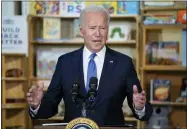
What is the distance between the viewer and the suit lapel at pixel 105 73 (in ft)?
5.10

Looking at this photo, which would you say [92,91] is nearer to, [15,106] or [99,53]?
[99,53]

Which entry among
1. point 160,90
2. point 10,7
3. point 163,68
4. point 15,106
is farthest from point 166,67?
point 10,7

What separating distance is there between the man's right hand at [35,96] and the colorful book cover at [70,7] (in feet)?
8.27

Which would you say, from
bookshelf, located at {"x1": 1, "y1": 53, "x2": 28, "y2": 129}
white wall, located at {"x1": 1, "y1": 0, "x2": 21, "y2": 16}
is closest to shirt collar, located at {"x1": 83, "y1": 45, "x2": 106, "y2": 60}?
bookshelf, located at {"x1": 1, "y1": 53, "x2": 28, "y2": 129}

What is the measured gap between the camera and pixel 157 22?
3879 millimetres

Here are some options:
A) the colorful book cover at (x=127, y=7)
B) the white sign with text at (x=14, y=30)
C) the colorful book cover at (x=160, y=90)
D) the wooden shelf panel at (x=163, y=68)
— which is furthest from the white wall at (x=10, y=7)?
the colorful book cover at (x=160, y=90)

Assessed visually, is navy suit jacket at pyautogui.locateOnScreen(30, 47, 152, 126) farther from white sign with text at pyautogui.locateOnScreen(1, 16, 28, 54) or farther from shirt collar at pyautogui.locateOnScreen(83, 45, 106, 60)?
white sign with text at pyautogui.locateOnScreen(1, 16, 28, 54)

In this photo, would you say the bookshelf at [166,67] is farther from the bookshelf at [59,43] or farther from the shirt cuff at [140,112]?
the shirt cuff at [140,112]

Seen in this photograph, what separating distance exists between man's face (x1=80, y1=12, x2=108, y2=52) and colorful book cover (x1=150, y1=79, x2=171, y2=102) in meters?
2.39

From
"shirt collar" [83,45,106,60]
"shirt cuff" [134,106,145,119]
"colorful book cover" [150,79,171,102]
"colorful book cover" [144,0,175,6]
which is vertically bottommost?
"colorful book cover" [150,79,171,102]

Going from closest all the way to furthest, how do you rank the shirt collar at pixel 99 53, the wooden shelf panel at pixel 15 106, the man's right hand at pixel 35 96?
the man's right hand at pixel 35 96 → the shirt collar at pixel 99 53 → the wooden shelf panel at pixel 15 106

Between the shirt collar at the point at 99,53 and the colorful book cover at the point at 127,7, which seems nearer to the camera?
the shirt collar at the point at 99,53

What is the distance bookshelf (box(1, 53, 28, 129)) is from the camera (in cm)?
401

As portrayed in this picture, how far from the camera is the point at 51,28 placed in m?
4.00
